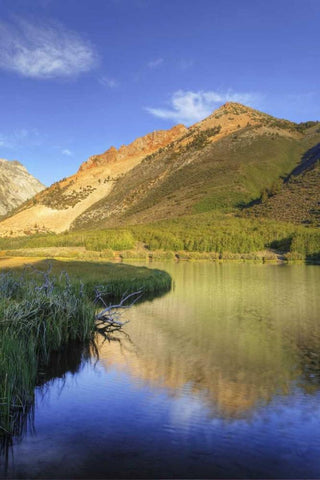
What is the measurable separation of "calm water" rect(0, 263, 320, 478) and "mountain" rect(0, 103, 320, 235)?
9690cm

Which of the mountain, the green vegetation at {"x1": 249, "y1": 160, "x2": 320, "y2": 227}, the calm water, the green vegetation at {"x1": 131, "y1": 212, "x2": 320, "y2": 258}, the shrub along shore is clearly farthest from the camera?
the mountain

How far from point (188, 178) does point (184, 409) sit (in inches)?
5183

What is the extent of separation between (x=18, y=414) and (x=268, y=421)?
4.94 m

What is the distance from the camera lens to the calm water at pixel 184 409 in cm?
706

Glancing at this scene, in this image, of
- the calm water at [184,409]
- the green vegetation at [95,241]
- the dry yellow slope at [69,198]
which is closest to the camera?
the calm water at [184,409]

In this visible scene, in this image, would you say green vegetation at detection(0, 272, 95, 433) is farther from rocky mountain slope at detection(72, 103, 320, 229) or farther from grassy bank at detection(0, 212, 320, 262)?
rocky mountain slope at detection(72, 103, 320, 229)

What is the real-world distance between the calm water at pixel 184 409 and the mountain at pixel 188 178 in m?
96.9

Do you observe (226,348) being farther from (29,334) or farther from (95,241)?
(95,241)

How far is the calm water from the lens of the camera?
7059mm

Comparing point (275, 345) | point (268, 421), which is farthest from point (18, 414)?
point (275, 345)

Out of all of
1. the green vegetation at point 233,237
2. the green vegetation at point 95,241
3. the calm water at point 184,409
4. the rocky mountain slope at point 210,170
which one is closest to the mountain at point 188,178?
the rocky mountain slope at point 210,170

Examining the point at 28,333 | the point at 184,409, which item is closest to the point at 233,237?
the point at 28,333

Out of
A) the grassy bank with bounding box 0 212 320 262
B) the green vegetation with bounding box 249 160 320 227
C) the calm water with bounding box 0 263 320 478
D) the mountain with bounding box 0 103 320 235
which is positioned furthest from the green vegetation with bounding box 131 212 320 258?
the calm water with bounding box 0 263 320 478

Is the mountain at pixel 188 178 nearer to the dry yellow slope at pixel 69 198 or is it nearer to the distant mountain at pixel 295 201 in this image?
the dry yellow slope at pixel 69 198
